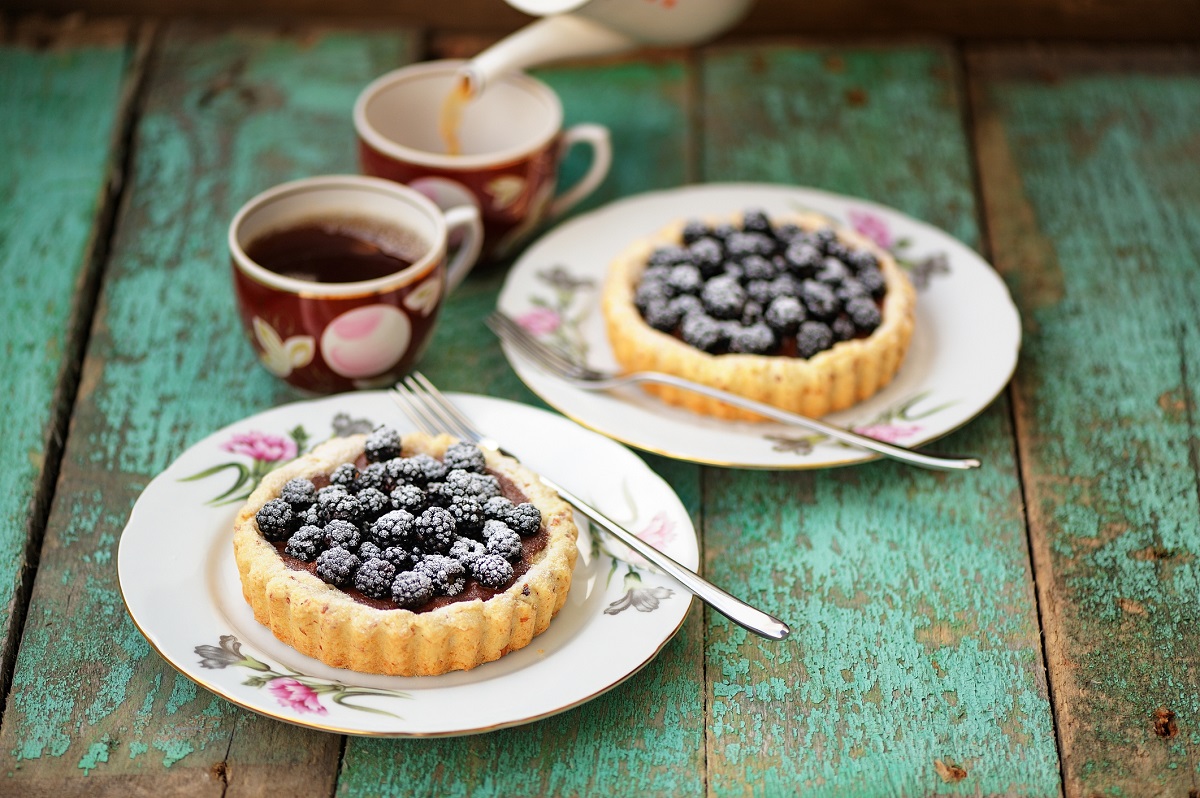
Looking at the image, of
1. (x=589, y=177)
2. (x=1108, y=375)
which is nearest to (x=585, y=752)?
(x=1108, y=375)

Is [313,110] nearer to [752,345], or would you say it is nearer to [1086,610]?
[752,345]

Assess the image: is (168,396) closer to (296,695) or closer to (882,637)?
(296,695)

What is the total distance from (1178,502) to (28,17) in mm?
2595

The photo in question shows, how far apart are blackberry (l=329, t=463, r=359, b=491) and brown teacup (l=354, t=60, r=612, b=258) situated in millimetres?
725

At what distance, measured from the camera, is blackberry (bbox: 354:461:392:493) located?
1.62 m

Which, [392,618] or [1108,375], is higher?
[392,618]

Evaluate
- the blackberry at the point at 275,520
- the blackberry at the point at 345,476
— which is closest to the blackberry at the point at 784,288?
the blackberry at the point at 345,476

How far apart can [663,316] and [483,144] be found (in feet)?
2.20

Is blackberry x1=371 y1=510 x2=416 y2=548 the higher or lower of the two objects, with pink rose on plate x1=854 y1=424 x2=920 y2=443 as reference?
higher

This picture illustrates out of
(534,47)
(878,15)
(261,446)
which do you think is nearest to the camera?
(261,446)

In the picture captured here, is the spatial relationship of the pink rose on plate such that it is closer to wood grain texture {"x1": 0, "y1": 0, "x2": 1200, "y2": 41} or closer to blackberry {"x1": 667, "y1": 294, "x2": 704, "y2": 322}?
blackberry {"x1": 667, "y1": 294, "x2": 704, "y2": 322}

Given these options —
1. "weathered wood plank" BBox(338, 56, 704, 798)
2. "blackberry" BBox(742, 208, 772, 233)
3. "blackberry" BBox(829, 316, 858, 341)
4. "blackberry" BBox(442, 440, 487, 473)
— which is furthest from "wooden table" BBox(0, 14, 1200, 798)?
"blackberry" BBox(742, 208, 772, 233)

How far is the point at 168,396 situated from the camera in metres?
2.03

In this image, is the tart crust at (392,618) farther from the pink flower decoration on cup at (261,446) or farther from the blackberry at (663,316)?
the blackberry at (663,316)
